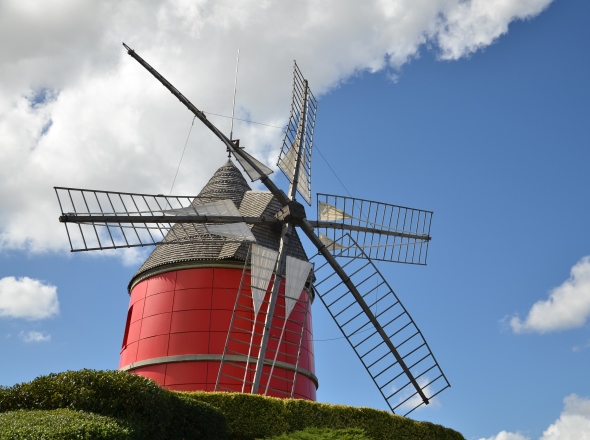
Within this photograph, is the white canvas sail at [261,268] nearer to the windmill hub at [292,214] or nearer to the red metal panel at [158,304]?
the windmill hub at [292,214]

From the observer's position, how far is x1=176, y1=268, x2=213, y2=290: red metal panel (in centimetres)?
1731

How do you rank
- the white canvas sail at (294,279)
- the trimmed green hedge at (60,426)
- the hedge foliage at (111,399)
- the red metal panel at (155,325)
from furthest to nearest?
the red metal panel at (155,325), the white canvas sail at (294,279), the hedge foliage at (111,399), the trimmed green hedge at (60,426)

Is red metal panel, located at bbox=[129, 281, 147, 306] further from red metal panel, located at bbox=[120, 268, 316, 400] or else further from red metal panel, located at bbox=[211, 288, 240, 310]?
red metal panel, located at bbox=[211, 288, 240, 310]

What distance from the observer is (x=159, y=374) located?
54.4 ft

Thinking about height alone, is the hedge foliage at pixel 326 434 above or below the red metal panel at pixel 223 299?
below

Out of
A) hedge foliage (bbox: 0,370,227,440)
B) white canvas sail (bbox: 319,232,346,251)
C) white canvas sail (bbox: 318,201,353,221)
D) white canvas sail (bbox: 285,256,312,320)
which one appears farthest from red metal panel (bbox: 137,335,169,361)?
hedge foliage (bbox: 0,370,227,440)

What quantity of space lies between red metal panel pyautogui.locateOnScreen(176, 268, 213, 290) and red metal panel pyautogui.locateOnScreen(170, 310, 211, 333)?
622 millimetres

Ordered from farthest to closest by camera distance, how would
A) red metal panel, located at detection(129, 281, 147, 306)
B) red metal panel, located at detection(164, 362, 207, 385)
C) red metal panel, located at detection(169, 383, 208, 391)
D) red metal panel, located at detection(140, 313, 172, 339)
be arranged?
red metal panel, located at detection(129, 281, 147, 306), red metal panel, located at detection(140, 313, 172, 339), red metal panel, located at detection(164, 362, 207, 385), red metal panel, located at detection(169, 383, 208, 391)

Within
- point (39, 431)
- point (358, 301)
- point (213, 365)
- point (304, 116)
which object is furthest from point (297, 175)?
point (39, 431)

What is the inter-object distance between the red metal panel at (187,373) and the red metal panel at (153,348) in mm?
462

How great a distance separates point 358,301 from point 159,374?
4.98 metres

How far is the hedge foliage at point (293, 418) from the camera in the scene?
1278 centimetres

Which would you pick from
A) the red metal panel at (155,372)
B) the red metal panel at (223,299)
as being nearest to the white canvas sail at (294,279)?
the red metal panel at (223,299)

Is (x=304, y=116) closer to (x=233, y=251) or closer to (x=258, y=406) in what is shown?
(x=233, y=251)
